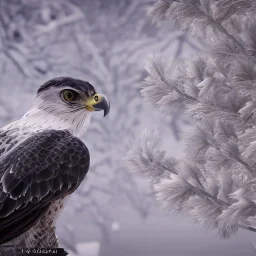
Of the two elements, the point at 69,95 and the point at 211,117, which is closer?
the point at 69,95

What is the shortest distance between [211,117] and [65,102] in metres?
0.53

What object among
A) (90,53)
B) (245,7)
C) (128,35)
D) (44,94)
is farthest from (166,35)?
(44,94)

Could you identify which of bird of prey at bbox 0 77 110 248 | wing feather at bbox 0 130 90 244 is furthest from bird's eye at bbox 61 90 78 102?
wing feather at bbox 0 130 90 244

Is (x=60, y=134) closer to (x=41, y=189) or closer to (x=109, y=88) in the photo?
(x=41, y=189)

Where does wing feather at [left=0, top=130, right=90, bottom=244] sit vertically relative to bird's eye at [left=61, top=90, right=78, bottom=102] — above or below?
below

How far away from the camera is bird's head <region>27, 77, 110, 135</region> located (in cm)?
129

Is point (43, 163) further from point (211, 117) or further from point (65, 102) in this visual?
point (211, 117)

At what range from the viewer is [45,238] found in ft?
3.86

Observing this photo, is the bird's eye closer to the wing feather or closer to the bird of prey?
the bird of prey

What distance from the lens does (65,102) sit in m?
1.30

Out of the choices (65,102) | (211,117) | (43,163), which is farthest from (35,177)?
(211,117)

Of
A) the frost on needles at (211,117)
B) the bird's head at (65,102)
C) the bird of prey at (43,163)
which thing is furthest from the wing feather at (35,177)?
the frost on needles at (211,117)

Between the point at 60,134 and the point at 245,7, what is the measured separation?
0.76m

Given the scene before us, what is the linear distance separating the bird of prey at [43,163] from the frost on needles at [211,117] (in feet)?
1.21
